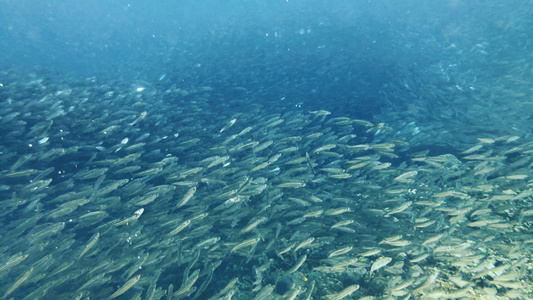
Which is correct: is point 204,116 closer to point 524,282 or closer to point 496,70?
point 524,282

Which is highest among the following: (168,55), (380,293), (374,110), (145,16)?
(145,16)

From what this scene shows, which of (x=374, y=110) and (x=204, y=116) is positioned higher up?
(x=204, y=116)

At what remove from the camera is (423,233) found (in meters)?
5.72

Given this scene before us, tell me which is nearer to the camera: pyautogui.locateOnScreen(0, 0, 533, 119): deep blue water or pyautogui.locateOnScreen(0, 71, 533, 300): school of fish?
pyautogui.locateOnScreen(0, 71, 533, 300): school of fish

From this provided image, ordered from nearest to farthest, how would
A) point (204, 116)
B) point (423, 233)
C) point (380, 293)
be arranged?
point (380, 293), point (423, 233), point (204, 116)

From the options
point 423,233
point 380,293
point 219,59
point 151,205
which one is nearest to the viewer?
point 380,293

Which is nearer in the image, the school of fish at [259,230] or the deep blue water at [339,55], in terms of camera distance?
the school of fish at [259,230]

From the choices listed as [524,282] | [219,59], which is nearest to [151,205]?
[524,282]

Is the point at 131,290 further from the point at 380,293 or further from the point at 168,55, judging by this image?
the point at 168,55

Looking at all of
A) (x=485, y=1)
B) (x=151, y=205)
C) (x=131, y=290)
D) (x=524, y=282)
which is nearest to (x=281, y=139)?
(x=151, y=205)

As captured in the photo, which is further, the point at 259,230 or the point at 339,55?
the point at 339,55

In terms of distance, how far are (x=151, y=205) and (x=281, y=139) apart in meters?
3.49

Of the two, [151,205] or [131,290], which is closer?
[131,290]

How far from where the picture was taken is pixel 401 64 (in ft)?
49.2
